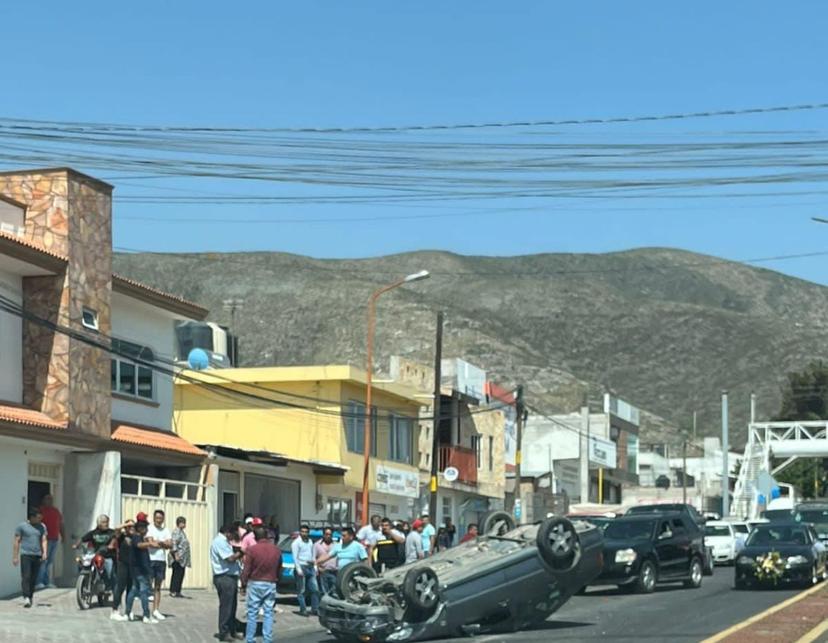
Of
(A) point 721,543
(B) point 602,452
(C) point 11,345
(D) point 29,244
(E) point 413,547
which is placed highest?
(B) point 602,452

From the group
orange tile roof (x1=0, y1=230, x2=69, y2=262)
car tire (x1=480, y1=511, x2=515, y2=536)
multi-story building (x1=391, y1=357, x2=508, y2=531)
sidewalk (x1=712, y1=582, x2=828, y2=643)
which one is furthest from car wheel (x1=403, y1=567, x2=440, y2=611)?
multi-story building (x1=391, y1=357, x2=508, y2=531)

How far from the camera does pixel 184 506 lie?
105ft

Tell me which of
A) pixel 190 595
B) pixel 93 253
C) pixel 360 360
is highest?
pixel 360 360

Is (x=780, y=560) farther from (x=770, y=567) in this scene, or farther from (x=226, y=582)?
(x=226, y=582)

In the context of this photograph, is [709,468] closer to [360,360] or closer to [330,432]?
[360,360]

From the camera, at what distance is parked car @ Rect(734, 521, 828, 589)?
30.0 metres

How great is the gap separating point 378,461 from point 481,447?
13083 millimetres

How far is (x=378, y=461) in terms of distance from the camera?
48.1 m

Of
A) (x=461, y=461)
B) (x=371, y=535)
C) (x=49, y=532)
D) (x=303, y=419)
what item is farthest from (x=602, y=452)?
(x=49, y=532)

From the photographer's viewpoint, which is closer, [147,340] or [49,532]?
[49,532]

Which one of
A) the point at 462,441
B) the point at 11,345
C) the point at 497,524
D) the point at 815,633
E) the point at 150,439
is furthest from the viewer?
the point at 462,441

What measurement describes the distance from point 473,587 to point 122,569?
5998 millimetres

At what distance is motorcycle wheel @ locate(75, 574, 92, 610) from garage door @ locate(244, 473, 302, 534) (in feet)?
42.4

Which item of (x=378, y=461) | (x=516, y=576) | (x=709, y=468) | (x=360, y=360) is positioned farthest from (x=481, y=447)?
(x=360, y=360)
